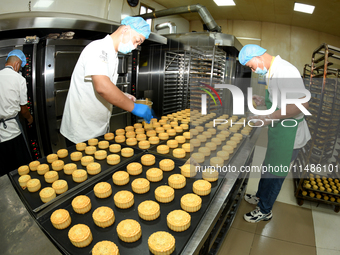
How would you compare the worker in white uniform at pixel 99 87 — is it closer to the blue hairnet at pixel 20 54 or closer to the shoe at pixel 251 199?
the blue hairnet at pixel 20 54

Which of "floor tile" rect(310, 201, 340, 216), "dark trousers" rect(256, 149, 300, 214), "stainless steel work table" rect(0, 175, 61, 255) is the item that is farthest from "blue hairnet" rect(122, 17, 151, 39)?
"floor tile" rect(310, 201, 340, 216)

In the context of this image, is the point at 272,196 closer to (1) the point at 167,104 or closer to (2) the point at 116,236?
(2) the point at 116,236

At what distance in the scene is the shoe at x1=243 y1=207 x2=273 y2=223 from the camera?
2309 mm

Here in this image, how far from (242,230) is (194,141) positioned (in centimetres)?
119

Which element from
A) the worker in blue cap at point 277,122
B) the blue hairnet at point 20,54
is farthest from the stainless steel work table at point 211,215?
the blue hairnet at point 20,54

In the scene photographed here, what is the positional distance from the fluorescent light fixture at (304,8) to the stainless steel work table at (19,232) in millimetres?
6643

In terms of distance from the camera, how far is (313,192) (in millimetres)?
2668

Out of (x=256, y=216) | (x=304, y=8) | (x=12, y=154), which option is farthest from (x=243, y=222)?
(x=304, y=8)

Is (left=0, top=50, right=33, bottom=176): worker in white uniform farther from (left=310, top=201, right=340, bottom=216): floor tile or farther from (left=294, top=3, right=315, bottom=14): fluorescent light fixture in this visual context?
(left=294, top=3, right=315, bottom=14): fluorescent light fixture

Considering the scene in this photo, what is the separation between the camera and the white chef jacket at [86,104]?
1.89m

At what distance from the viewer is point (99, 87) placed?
1.64 metres

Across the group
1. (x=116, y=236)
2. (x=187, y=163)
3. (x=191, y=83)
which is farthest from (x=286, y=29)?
(x=116, y=236)

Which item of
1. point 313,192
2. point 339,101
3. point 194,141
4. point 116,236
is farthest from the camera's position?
point 339,101

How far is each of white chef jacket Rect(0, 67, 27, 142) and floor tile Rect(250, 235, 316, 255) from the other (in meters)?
3.18
